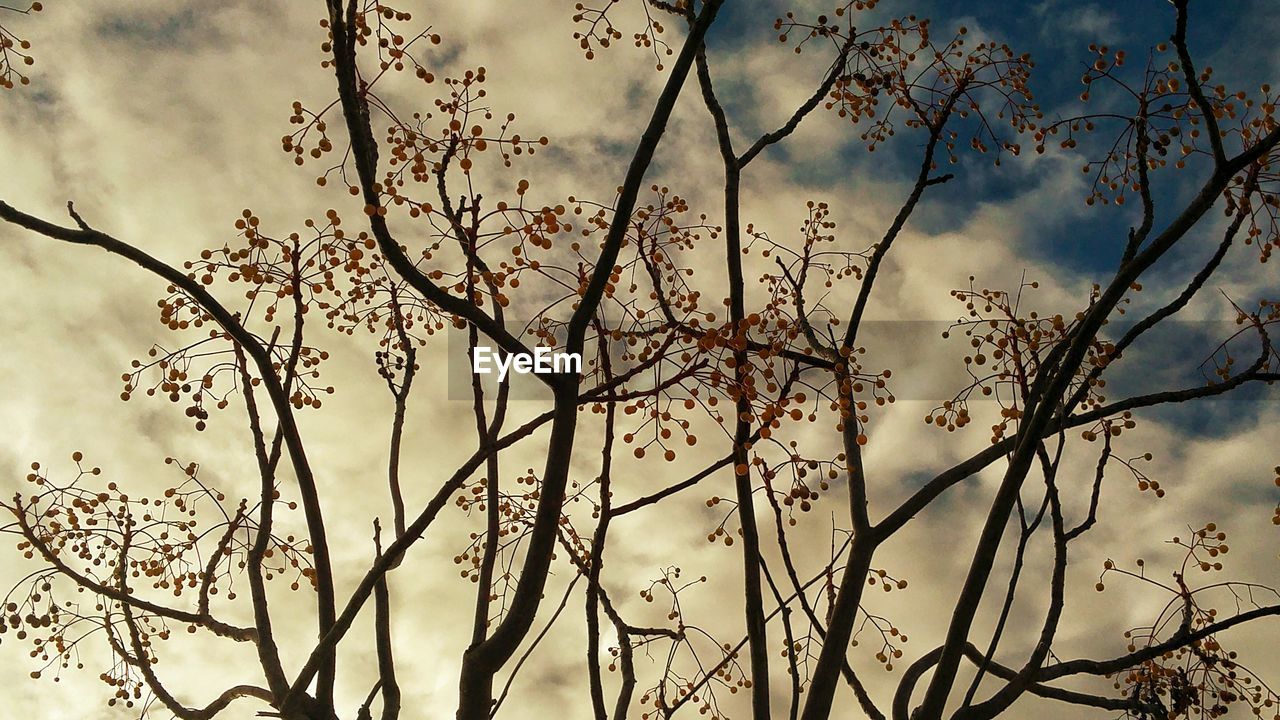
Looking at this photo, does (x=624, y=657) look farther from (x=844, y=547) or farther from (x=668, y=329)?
(x=668, y=329)

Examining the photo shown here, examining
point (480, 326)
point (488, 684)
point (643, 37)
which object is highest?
point (643, 37)

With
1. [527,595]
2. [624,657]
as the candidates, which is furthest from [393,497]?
[527,595]

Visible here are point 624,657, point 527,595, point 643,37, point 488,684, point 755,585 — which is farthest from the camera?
point 624,657

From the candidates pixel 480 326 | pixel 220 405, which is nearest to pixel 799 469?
pixel 480 326

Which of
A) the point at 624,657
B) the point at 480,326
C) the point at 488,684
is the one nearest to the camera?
the point at 480,326

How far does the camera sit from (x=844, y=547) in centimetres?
619

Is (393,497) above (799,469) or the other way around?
above

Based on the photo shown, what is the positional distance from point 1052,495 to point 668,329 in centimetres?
253

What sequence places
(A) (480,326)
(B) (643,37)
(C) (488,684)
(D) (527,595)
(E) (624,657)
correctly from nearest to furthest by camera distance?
(A) (480,326)
(D) (527,595)
(C) (488,684)
(B) (643,37)
(E) (624,657)

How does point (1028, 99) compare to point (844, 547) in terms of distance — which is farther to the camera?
point (1028, 99)

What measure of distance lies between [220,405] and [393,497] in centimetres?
161

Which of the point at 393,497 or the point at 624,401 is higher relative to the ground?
the point at 393,497

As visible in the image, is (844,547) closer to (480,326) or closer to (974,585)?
(974,585)

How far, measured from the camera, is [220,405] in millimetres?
6027
